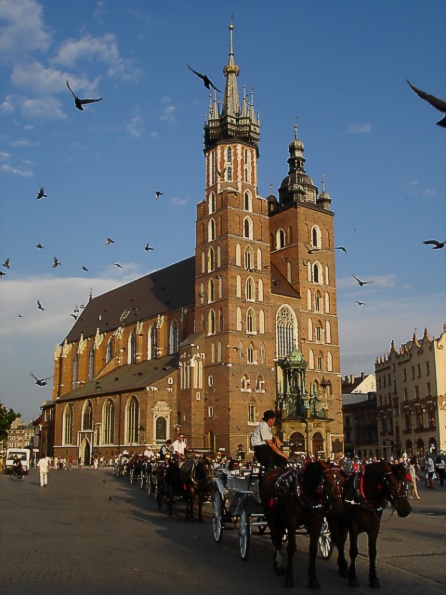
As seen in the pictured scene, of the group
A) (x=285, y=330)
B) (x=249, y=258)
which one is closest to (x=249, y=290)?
(x=249, y=258)

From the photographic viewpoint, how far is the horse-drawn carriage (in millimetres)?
11227

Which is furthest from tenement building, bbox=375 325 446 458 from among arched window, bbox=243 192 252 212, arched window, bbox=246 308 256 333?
arched window, bbox=243 192 252 212

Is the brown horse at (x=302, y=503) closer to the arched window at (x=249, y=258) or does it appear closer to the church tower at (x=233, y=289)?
the church tower at (x=233, y=289)

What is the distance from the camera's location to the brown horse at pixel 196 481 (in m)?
16.3

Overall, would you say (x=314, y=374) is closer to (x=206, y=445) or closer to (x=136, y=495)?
(x=206, y=445)

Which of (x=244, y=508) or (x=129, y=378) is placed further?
(x=129, y=378)

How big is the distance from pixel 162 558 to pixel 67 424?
60730 millimetres

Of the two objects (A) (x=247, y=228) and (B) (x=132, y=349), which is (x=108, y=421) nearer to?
(B) (x=132, y=349)

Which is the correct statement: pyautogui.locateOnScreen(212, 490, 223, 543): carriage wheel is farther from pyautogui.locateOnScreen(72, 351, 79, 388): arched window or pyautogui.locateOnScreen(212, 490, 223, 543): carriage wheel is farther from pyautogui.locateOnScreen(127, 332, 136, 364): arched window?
pyautogui.locateOnScreen(72, 351, 79, 388): arched window

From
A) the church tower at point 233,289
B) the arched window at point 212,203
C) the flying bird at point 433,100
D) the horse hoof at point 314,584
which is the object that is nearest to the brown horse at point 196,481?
the horse hoof at point 314,584

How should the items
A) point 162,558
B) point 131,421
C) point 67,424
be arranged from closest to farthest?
point 162,558 → point 131,421 → point 67,424

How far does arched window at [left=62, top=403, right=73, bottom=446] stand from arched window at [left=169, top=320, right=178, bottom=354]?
13046mm

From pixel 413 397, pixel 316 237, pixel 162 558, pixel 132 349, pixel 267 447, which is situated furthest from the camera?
pixel 132 349

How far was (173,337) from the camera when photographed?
63906 mm
